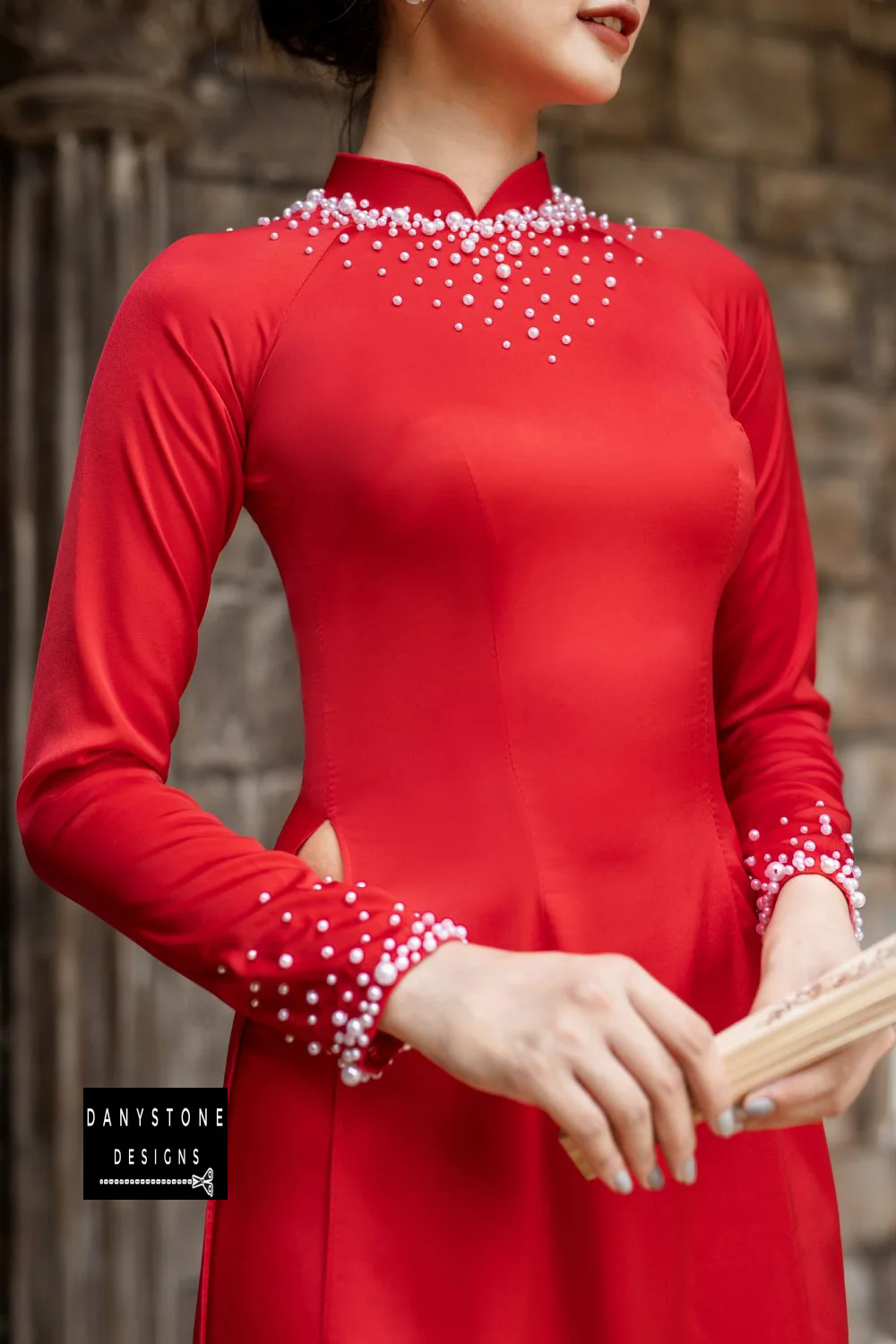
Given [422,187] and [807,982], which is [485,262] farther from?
[807,982]

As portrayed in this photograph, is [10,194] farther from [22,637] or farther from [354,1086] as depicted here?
[354,1086]

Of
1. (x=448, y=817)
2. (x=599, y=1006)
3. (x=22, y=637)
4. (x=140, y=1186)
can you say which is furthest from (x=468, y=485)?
(x=22, y=637)

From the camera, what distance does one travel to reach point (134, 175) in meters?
1.73

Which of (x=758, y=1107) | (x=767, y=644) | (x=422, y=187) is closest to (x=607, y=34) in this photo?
(x=422, y=187)

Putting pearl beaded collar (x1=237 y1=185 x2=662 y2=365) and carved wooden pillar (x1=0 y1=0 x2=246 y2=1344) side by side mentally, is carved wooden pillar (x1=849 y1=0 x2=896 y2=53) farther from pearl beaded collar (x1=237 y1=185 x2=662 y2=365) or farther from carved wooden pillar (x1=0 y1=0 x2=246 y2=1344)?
pearl beaded collar (x1=237 y1=185 x2=662 y2=365)

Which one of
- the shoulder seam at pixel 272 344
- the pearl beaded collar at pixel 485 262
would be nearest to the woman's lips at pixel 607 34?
the pearl beaded collar at pixel 485 262

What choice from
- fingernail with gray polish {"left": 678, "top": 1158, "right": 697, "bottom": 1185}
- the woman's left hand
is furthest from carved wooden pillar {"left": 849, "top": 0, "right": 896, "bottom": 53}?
fingernail with gray polish {"left": 678, "top": 1158, "right": 697, "bottom": 1185}

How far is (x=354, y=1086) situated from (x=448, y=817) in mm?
145

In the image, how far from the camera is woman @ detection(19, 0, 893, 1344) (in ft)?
2.55

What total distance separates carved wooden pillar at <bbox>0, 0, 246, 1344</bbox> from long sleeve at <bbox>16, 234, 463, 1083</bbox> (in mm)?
866

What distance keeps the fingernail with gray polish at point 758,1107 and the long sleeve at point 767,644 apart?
0.71 feet

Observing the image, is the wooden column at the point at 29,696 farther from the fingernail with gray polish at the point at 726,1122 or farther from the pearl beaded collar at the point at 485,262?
the fingernail with gray polish at the point at 726,1122

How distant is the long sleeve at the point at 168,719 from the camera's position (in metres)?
0.74

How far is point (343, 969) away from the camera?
2.38 ft
